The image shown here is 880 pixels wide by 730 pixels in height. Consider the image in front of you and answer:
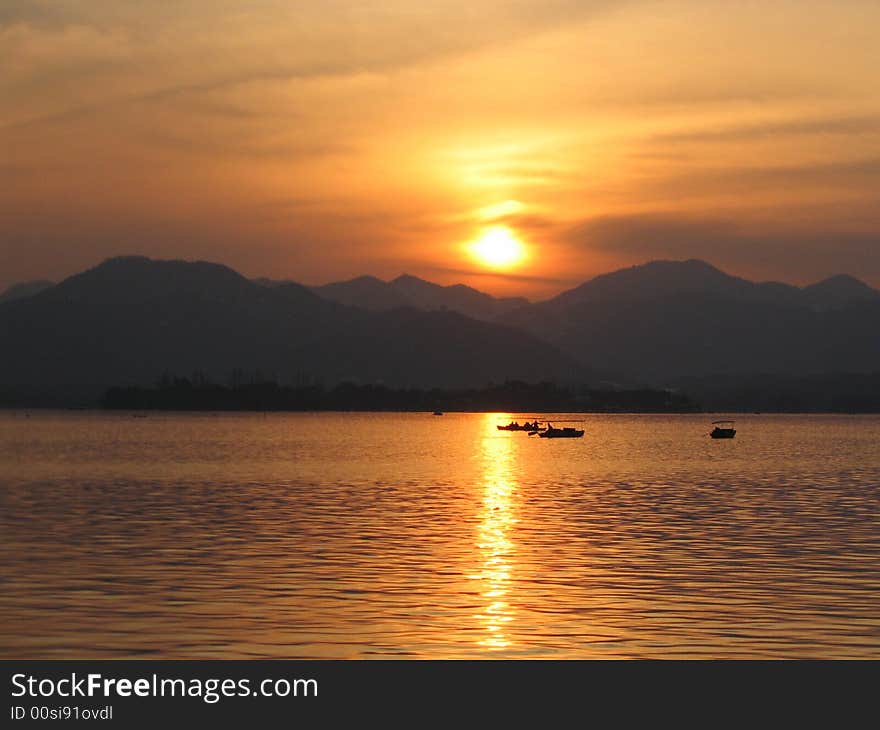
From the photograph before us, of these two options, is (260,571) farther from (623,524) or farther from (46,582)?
(623,524)

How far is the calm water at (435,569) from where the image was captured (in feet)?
125

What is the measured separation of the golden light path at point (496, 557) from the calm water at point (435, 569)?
6.5 inches

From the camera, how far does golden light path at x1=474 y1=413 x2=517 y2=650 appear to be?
40438mm

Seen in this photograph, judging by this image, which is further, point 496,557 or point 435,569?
point 496,557

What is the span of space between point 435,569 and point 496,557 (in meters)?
5.28

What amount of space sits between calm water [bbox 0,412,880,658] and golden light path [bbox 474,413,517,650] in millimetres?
164

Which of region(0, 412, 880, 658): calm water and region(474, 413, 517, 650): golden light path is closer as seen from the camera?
region(0, 412, 880, 658): calm water

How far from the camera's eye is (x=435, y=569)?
2133 inches

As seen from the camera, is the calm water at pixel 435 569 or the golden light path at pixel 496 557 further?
the golden light path at pixel 496 557

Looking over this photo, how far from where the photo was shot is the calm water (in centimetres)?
3825

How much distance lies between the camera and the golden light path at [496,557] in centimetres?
4044

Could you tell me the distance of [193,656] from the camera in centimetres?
3559
